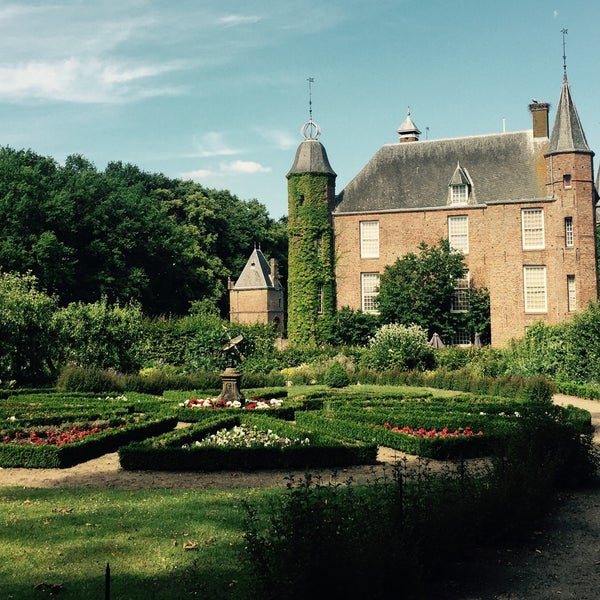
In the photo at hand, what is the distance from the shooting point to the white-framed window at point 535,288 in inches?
1468

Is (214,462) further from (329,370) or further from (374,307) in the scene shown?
(374,307)

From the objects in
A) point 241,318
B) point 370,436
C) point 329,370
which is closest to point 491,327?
point 329,370

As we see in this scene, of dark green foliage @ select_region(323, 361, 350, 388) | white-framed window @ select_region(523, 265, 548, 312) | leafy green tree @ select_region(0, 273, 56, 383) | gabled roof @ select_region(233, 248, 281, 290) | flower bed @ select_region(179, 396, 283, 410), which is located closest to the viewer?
flower bed @ select_region(179, 396, 283, 410)

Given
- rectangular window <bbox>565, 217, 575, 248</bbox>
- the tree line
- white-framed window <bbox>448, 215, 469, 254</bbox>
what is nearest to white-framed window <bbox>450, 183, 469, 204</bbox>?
white-framed window <bbox>448, 215, 469, 254</bbox>

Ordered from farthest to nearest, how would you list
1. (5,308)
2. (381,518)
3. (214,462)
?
(5,308) < (214,462) < (381,518)

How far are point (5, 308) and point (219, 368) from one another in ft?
29.0

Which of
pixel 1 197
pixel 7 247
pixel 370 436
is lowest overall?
pixel 370 436

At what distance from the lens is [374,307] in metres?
40.1

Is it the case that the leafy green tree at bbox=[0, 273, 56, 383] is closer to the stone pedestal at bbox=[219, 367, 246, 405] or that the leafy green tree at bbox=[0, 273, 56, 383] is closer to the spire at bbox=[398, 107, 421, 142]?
the stone pedestal at bbox=[219, 367, 246, 405]

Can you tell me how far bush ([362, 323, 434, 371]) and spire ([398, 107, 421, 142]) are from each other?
15970 millimetres

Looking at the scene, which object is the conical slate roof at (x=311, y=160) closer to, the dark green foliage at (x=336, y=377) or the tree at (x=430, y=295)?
the tree at (x=430, y=295)

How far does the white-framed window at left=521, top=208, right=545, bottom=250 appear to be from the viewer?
123ft

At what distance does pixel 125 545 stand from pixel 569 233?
32967 millimetres

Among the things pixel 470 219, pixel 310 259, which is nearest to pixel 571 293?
pixel 470 219
